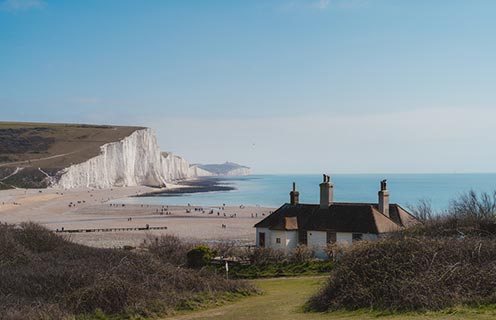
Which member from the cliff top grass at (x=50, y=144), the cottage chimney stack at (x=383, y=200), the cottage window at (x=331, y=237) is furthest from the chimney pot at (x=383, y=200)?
the cliff top grass at (x=50, y=144)

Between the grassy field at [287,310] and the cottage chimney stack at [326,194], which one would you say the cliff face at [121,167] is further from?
the grassy field at [287,310]

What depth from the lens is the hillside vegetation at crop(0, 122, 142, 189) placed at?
137 m

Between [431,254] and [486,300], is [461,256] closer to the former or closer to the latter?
[431,254]

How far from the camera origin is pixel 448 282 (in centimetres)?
1458

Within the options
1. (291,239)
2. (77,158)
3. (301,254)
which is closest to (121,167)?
(77,158)

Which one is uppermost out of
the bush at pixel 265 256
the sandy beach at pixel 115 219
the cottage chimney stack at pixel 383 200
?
the cottage chimney stack at pixel 383 200

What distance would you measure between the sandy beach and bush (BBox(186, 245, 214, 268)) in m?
12.3

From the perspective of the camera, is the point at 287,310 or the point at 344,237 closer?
the point at 287,310

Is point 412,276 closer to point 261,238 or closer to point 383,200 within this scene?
point 383,200

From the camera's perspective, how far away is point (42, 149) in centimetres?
16725

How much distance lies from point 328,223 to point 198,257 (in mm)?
7945

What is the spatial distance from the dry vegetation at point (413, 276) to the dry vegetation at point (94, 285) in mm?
5599

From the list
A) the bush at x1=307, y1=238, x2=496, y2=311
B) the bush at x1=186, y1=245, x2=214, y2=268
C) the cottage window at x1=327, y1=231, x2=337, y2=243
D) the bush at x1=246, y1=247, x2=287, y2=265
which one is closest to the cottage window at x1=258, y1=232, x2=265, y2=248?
the bush at x1=246, y1=247, x2=287, y2=265

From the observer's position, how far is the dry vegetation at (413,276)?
13906 millimetres
